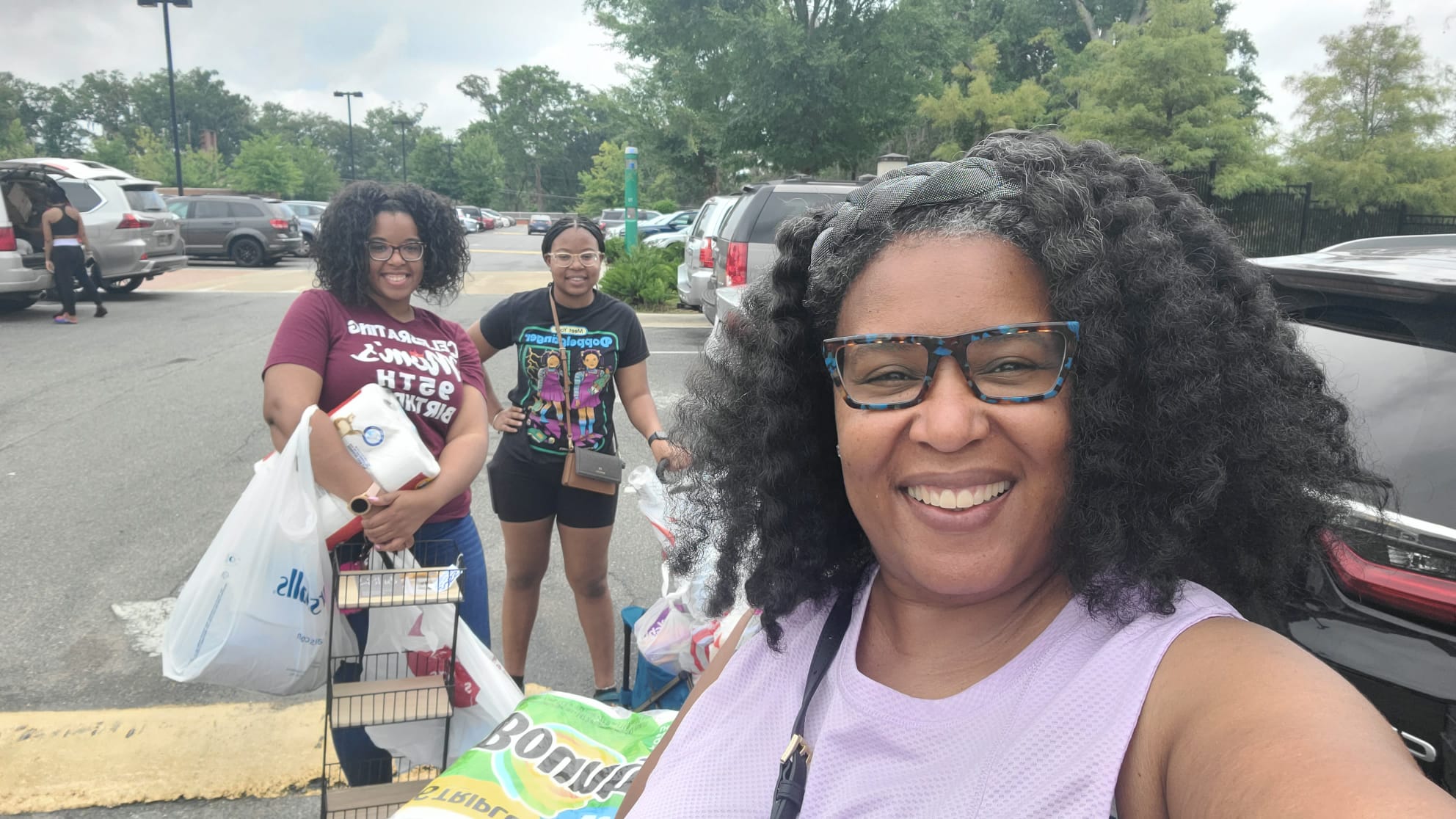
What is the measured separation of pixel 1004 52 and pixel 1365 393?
41121 millimetres

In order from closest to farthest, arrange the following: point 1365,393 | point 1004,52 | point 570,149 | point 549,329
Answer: point 1365,393 → point 549,329 → point 1004,52 → point 570,149

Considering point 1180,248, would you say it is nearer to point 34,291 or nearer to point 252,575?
point 252,575

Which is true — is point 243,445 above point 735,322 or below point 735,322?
below

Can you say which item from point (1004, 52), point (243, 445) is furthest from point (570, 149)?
point (243, 445)

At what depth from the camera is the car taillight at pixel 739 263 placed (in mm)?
9328

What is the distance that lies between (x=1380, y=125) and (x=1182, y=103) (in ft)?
11.9

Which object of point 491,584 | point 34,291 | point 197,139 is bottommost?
point 491,584

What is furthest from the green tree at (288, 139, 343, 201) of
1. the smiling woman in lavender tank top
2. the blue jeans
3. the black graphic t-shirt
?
the smiling woman in lavender tank top

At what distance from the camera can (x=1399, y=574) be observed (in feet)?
5.72

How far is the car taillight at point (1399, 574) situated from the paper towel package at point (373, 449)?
2094mm

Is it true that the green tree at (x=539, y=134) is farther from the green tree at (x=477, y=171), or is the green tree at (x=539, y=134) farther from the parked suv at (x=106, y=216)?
the parked suv at (x=106, y=216)

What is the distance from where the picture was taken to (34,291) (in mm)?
11914

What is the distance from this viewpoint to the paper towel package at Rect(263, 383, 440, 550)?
238 centimetres

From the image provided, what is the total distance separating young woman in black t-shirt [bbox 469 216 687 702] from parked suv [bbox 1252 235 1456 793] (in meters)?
2.10
